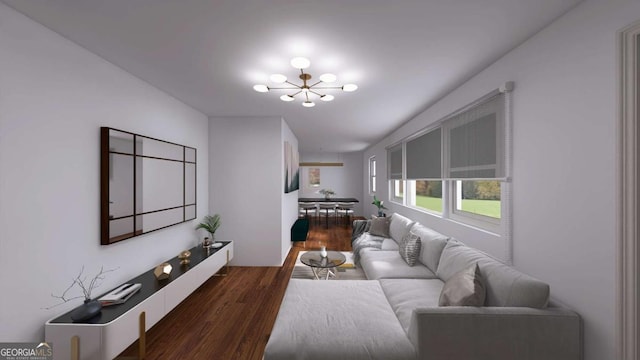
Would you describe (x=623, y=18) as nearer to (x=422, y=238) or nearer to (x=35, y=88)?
(x=422, y=238)

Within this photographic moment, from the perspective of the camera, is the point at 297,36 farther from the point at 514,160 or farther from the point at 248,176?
the point at 248,176

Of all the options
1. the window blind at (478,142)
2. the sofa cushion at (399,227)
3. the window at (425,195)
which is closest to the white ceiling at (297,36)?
the window blind at (478,142)

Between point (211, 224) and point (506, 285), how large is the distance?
3.80 metres

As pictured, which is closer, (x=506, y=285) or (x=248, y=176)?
(x=506, y=285)

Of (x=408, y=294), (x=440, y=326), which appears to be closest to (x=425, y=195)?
(x=408, y=294)

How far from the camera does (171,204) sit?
122 inches

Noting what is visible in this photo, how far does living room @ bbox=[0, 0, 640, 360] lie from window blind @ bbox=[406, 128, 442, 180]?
3.19ft

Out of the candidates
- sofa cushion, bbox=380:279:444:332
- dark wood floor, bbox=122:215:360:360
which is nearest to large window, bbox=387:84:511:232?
sofa cushion, bbox=380:279:444:332

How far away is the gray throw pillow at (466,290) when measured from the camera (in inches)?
65.7

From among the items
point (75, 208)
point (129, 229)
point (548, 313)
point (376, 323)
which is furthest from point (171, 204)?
point (548, 313)

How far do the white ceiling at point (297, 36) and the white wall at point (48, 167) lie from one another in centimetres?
23

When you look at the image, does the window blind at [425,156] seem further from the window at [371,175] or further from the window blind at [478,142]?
the window at [371,175]

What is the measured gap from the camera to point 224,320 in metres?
2.59

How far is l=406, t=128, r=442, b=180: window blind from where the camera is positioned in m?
3.48
